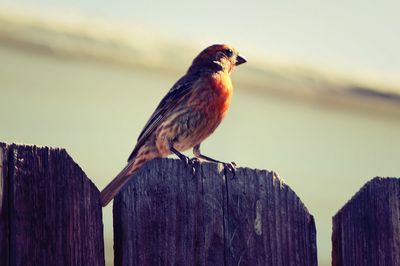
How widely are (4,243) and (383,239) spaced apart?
1362 mm

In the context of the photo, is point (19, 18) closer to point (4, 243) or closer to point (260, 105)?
point (260, 105)

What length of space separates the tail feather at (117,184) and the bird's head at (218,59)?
4.14ft

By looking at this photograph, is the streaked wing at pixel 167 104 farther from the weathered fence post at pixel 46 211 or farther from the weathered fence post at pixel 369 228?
the weathered fence post at pixel 46 211

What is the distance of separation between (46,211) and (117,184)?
6.81ft

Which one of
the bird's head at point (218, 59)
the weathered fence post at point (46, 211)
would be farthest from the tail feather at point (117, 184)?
the bird's head at point (218, 59)

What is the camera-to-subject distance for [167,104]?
734 cm

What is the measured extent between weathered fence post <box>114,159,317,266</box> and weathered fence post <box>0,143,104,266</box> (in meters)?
0.12

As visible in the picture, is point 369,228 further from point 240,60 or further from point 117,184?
point 240,60

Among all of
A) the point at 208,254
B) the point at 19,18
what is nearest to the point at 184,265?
the point at 208,254

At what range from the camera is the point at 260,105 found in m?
7.31

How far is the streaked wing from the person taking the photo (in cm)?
715

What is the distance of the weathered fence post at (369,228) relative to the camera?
3590 millimetres

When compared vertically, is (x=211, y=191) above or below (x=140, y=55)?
below

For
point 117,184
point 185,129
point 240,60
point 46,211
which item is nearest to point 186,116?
point 185,129
